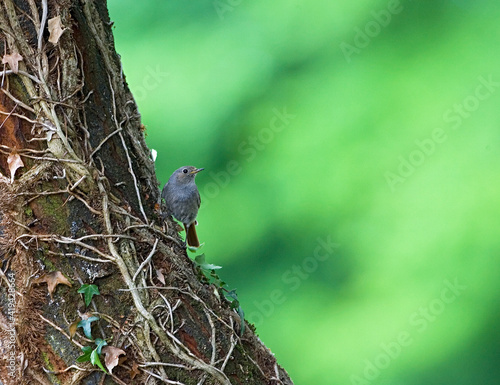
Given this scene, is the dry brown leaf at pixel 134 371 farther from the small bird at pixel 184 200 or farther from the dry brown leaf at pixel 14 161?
the small bird at pixel 184 200

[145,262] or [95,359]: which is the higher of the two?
[145,262]

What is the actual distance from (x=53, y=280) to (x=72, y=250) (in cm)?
7

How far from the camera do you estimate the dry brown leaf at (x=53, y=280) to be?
1.25 m

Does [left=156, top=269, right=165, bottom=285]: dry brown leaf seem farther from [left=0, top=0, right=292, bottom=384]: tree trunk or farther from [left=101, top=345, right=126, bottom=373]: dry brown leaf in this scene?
[left=101, top=345, right=126, bottom=373]: dry brown leaf

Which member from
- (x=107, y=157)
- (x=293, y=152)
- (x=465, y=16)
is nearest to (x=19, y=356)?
(x=107, y=157)

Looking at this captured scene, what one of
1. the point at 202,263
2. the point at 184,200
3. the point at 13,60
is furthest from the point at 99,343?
the point at 184,200

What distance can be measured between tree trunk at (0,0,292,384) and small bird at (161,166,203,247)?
1.01 metres

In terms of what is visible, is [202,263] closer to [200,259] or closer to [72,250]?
[200,259]

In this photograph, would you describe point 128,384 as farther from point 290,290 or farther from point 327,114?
point 327,114

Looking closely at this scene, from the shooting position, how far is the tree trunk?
1.25 metres

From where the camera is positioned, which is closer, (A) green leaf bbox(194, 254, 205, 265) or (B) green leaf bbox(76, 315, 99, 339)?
(B) green leaf bbox(76, 315, 99, 339)

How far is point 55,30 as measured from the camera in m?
1.31

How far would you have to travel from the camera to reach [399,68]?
3.11 m

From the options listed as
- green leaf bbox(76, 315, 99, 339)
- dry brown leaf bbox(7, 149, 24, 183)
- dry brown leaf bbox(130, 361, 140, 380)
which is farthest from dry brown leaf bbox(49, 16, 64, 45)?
dry brown leaf bbox(130, 361, 140, 380)
